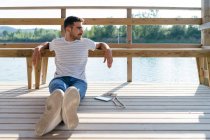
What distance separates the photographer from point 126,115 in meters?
2.45

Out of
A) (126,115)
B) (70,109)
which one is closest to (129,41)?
(126,115)

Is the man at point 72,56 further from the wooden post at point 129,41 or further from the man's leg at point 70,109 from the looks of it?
the wooden post at point 129,41

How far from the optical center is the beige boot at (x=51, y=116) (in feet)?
6.32

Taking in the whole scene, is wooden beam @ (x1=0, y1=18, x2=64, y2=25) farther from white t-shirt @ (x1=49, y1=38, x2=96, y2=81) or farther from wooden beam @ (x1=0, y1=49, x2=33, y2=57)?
white t-shirt @ (x1=49, y1=38, x2=96, y2=81)

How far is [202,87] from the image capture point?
151 inches

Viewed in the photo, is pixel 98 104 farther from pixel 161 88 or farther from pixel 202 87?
pixel 202 87

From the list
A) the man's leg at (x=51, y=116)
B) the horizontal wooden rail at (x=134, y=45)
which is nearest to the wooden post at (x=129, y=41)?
the horizontal wooden rail at (x=134, y=45)

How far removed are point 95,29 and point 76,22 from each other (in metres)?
2.85

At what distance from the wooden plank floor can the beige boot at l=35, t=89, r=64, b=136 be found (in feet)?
0.15

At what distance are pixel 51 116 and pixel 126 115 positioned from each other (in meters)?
0.70

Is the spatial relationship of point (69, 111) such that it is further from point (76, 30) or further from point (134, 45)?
point (134, 45)

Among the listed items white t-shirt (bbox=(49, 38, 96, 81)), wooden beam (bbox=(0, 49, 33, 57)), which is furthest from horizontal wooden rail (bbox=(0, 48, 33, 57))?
white t-shirt (bbox=(49, 38, 96, 81))

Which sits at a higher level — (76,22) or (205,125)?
(76,22)
